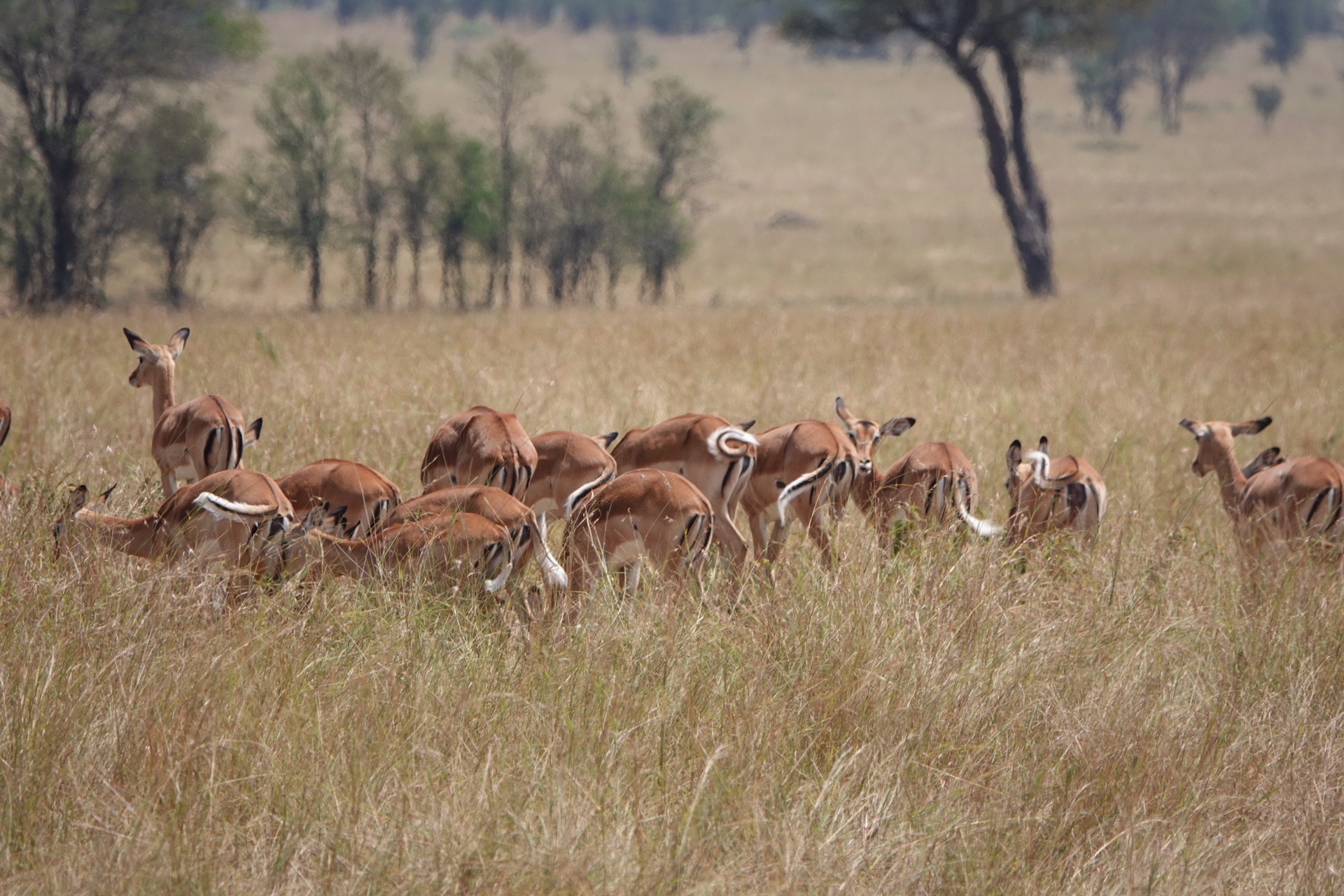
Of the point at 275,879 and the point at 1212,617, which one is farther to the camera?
the point at 1212,617

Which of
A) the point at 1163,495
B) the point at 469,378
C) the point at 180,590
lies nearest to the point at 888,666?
the point at 180,590

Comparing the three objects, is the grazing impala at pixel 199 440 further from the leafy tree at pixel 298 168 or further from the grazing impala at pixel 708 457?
the leafy tree at pixel 298 168

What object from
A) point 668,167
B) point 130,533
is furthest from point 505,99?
point 130,533

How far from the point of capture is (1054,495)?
593 centimetres

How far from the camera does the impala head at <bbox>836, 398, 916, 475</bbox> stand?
20.0 ft

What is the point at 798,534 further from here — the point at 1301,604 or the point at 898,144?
the point at 898,144

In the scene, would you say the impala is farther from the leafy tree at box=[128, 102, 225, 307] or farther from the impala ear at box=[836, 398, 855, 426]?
the leafy tree at box=[128, 102, 225, 307]

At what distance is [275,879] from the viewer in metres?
2.96

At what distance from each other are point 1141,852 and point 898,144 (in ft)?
223

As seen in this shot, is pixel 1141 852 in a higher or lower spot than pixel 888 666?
Answer: lower

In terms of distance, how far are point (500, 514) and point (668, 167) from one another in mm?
27841

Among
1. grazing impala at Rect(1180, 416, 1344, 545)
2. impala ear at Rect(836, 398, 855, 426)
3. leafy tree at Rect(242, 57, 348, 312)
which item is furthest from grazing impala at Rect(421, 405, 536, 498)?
leafy tree at Rect(242, 57, 348, 312)

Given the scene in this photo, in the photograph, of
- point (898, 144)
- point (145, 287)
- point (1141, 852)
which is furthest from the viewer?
point (898, 144)

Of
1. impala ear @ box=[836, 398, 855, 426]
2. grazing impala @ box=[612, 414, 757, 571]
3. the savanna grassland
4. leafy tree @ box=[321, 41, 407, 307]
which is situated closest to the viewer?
the savanna grassland
